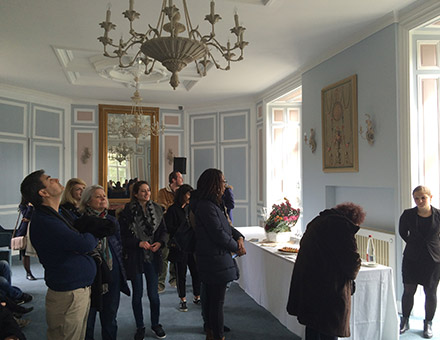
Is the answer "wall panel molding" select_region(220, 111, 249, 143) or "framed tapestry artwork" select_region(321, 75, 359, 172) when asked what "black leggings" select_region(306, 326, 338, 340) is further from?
A: "wall panel molding" select_region(220, 111, 249, 143)

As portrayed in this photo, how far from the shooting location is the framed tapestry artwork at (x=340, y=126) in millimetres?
4910

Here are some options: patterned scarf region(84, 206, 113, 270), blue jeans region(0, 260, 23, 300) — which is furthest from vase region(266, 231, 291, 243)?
blue jeans region(0, 260, 23, 300)

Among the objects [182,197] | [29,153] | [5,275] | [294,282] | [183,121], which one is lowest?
[5,275]

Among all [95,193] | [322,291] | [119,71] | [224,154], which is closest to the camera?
[322,291]

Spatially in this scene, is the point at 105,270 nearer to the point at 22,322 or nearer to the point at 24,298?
the point at 22,322

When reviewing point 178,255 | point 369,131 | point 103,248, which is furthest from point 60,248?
point 369,131

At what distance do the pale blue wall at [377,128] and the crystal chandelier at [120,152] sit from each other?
15.7 ft

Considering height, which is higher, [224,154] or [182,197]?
[224,154]

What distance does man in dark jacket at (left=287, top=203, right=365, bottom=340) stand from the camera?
2.42m

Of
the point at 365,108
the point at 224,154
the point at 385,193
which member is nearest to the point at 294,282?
the point at 385,193

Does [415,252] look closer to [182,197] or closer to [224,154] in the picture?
[182,197]

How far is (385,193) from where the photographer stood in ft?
15.1

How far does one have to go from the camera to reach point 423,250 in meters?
3.49

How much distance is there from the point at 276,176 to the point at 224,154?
1.55 metres
